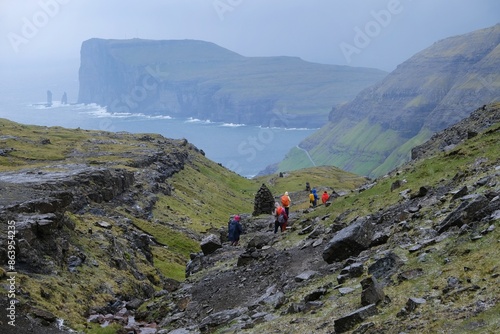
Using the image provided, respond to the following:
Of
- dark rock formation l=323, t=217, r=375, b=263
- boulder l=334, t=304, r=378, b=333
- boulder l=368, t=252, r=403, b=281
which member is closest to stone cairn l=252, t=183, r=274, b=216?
dark rock formation l=323, t=217, r=375, b=263

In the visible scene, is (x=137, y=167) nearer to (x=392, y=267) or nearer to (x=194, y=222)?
(x=194, y=222)

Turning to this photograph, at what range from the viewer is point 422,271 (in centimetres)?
2052

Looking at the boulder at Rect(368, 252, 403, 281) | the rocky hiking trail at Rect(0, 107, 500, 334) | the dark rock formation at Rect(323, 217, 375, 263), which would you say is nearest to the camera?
the rocky hiking trail at Rect(0, 107, 500, 334)

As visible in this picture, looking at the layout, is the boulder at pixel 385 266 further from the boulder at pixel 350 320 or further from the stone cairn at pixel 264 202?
→ the stone cairn at pixel 264 202

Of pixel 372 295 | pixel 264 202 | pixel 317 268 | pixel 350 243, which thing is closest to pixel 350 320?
pixel 372 295

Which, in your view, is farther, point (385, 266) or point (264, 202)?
point (264, 202)

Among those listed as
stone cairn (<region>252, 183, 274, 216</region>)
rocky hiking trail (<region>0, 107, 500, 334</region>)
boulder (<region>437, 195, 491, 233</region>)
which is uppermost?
boulder (<region>437, 195, 491, 233</region>)

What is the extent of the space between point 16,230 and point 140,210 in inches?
1841

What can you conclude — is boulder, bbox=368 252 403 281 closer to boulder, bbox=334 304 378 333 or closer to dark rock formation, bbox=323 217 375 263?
boulder, bbox=334 304 378 333

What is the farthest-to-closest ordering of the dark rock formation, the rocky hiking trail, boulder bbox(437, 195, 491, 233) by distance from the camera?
1. the dark rock formation
2. boulder bbox(437, 195, 491, 233)
3. the rocky hiking trail

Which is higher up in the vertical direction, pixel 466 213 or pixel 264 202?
pixel 466 213

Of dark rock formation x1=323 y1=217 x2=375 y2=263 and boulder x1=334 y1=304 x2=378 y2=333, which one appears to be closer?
boulder x1=334 y1=304 x2=378 y2=333

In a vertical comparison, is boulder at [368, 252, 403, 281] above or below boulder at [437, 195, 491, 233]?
below

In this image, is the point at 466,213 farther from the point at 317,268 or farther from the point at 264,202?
the point at 264,202
